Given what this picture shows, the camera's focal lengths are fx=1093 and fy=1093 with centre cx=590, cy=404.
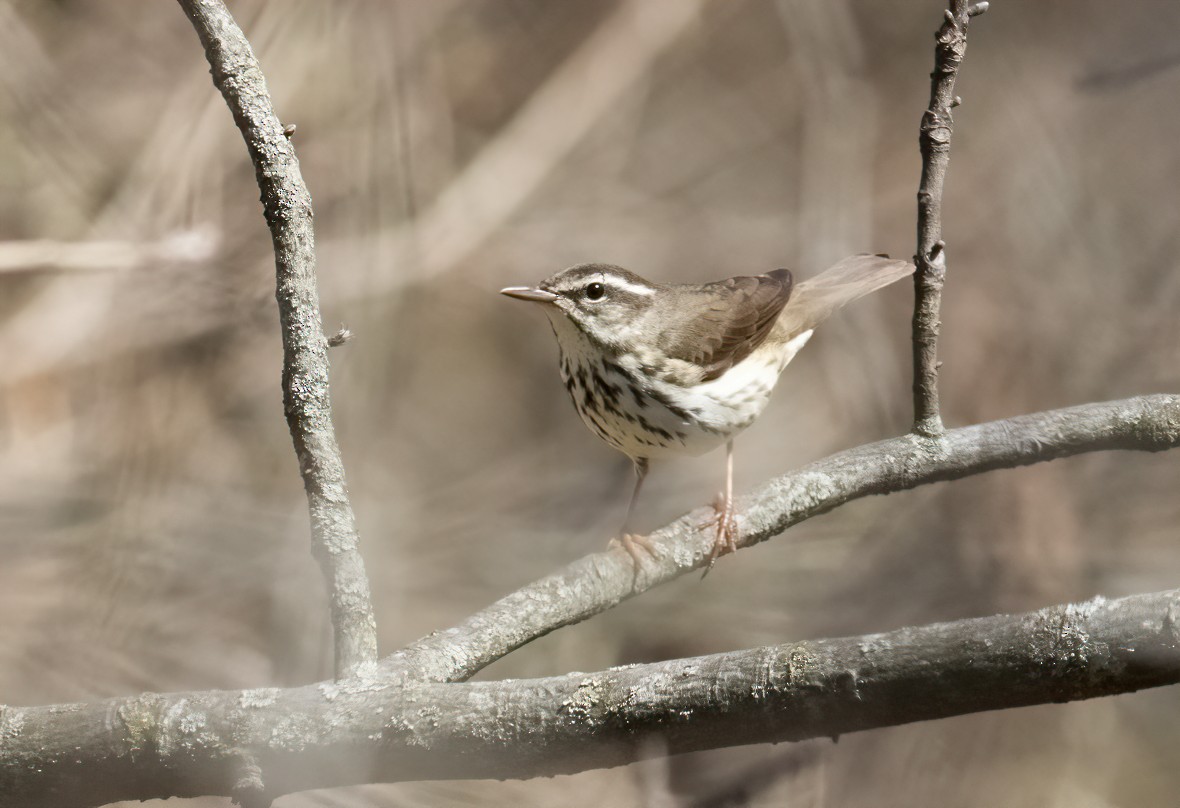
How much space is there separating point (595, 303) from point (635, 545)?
775mm

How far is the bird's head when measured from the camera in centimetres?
329

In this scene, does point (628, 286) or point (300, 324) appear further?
point (628, 286)

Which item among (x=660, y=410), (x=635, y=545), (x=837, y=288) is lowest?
(x=635, y=545)

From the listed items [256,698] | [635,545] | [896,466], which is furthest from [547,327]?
[256,698]

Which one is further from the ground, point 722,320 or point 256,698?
point 722,320

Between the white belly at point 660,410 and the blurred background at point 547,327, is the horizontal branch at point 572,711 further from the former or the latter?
the blurred background at point 547,327

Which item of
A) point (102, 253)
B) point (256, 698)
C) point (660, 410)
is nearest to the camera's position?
point (256, 698)

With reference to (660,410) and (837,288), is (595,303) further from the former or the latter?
(837,288)

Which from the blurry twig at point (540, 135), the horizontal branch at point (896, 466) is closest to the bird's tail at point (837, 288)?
the horizontal branch at point (896, 466)

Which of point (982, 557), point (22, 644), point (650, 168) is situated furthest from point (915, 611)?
point (22, 644)

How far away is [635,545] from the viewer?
2994mm

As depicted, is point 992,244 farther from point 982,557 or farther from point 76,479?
point 76,479

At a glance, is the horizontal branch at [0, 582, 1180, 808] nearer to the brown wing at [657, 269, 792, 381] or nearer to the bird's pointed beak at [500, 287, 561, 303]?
the bird's pointed beak at [500, 287, 561, 303]

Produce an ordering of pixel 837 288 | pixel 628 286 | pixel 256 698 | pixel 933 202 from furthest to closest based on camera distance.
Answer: pixel 837 288 → pixel 628 286 → pixel 933 202 → pixel 256 698
